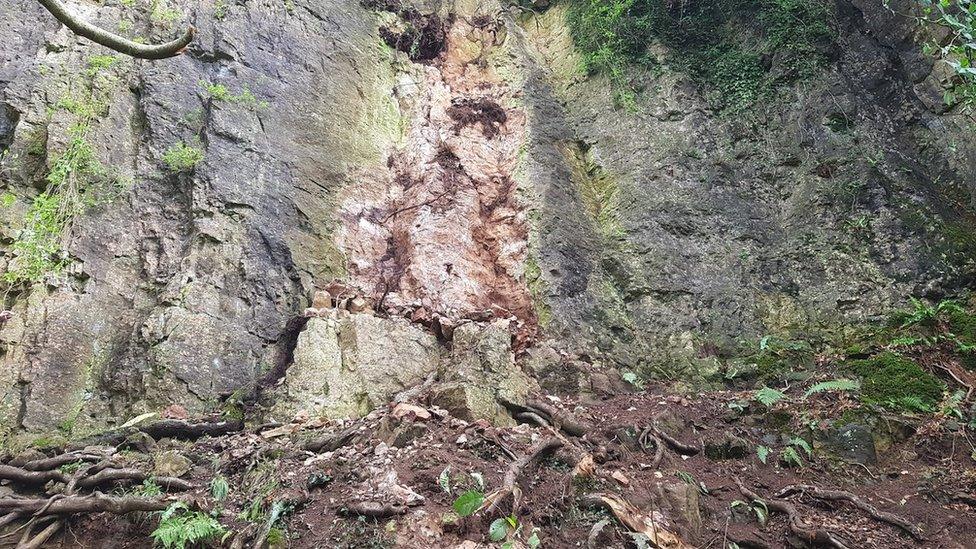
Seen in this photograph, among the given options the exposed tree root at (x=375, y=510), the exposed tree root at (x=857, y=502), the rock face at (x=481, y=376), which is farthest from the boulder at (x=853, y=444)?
the exposed tree root at (x=375, y=510)

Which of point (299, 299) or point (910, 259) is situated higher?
point (910, 259)

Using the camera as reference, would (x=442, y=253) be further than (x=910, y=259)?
Yes

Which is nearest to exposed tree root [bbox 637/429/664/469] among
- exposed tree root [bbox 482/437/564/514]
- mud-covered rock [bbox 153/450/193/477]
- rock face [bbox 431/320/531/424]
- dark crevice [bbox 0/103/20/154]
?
exposed tree root [bbox 482/437/564/514]

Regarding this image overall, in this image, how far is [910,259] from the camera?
7.58 m

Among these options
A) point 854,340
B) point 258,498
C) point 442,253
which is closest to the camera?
point 258,498

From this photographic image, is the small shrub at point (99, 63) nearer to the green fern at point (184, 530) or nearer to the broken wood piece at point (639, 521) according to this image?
the green fern at point (184, 530)

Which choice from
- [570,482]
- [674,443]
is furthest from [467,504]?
[674,443]

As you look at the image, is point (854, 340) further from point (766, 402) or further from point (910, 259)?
point (766, 402)

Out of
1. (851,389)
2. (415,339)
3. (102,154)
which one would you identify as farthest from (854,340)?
(102,154)

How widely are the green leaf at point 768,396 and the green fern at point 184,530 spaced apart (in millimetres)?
5405

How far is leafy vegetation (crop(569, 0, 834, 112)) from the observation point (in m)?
9.91

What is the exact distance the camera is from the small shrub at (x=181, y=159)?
26.7ft

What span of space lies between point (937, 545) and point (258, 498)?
16.9 feet

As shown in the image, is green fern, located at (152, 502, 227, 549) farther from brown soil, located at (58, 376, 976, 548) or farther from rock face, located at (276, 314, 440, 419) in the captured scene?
rock face, located at (276, 314, 440, 419)
